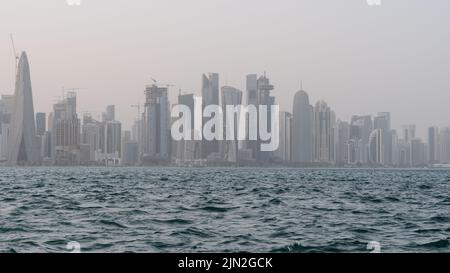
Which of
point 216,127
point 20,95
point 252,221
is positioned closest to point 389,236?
point 252,221

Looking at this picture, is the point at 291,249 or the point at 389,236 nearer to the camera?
the point at 291,249

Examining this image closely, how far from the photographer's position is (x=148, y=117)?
8.83m

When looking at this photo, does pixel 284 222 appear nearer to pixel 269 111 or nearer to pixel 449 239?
pixel 449 239

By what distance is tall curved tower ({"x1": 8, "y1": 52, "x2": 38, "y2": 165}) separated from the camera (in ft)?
20.9

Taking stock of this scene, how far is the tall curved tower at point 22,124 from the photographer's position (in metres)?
6.38

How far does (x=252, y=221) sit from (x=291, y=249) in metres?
2.97

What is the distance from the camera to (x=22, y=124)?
23.0 ft

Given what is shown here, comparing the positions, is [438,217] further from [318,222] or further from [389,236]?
[389,236]

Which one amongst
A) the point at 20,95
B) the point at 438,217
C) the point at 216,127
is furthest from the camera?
the point at 438,217

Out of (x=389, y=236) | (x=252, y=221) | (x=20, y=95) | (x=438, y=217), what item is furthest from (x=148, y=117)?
(x=438, y=217)
